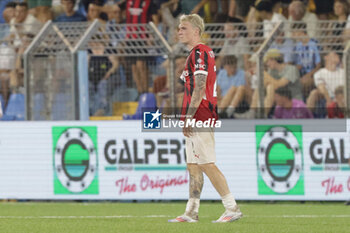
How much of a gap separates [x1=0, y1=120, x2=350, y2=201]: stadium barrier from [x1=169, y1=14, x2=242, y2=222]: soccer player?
12.0 ft

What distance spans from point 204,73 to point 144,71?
5.32 metres

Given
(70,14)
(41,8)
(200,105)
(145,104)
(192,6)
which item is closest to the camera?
(200,105)

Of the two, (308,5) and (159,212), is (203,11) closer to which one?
(308,5)

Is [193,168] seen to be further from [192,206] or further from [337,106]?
[337,106]

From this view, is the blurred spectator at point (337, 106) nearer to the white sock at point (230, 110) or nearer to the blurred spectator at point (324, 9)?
the white sock at point (230, 110)

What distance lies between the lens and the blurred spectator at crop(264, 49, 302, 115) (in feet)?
43.7

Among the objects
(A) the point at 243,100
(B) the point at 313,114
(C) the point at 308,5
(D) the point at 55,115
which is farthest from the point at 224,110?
(C) the point at 308,5

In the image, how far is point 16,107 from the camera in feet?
46.7

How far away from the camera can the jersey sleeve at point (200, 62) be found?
8523mm

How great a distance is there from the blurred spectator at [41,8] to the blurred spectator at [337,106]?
6.97 meters

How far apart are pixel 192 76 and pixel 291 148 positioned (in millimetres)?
4105

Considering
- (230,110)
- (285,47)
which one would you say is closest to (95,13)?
(285,47)

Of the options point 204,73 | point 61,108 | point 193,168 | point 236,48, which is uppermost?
point 236,48

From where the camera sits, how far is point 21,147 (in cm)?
1304
